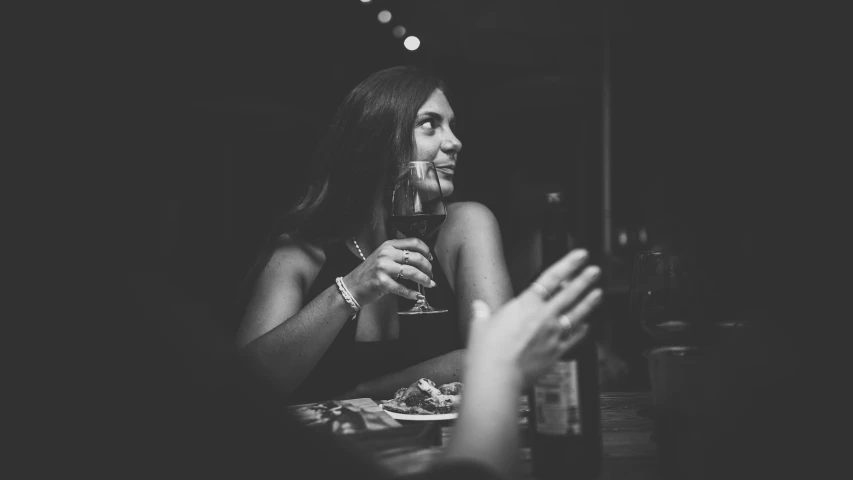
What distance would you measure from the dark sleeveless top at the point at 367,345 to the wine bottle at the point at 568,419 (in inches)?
33.8

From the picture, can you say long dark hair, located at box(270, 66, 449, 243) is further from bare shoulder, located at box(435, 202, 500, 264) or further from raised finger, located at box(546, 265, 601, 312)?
raised finger, located at box(546, 265, 601, 312)

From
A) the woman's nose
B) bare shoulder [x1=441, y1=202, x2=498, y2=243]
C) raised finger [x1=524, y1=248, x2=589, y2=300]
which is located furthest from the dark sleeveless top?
raised finger [x1=524, y1=248, x2=589, y2=300]

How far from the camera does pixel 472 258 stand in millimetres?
1901

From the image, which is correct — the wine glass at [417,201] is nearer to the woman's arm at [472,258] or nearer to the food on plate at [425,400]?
the food on plate at [425,400]

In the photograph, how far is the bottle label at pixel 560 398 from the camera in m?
0.73

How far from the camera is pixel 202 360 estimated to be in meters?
0.49

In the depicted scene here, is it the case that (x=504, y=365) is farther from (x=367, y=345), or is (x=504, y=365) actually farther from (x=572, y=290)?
(x=367, y=345)

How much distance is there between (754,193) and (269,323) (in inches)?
136

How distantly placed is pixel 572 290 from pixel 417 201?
708mm

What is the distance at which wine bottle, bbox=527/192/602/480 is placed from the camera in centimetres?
73

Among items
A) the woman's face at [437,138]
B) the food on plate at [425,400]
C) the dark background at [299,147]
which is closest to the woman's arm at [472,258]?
the woman's face at [437,138]

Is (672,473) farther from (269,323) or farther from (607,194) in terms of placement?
(607,194)

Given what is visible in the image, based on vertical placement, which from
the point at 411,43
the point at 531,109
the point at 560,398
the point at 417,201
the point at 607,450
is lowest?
the point at 607,450

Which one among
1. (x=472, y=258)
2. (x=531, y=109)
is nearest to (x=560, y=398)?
(x=472, y=258)
